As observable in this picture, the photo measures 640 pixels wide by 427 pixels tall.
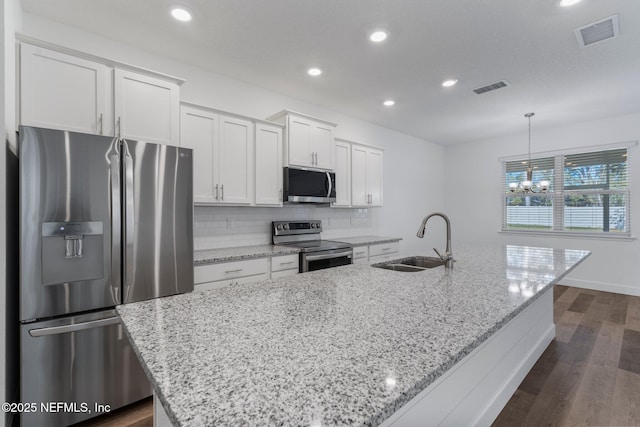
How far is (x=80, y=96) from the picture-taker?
199 cm

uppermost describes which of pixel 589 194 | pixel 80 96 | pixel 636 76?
pixel 636 76

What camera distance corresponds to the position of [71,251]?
1744 millimetres

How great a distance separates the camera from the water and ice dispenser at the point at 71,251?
1.68m

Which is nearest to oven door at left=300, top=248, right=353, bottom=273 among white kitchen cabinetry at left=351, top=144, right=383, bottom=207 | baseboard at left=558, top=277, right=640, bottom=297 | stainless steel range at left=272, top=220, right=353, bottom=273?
stainless steel range at left=272, top=220, right=353, bottom=273

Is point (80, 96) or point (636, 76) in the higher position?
point (636, 76)

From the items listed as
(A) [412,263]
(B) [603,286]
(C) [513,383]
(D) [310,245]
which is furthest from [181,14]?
(B) [603,286]

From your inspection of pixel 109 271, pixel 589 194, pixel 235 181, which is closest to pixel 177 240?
pixel 109 271

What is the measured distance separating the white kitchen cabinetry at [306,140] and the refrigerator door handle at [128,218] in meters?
1.63

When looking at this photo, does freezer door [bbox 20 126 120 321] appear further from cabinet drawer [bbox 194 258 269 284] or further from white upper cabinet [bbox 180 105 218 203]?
white upper cabinet [bbox 180 105 218 203]

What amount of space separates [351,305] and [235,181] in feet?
6.87

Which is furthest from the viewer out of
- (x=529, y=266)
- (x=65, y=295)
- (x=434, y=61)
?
(x=434, y=61)

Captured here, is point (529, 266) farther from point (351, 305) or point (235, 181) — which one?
point (235, 181)

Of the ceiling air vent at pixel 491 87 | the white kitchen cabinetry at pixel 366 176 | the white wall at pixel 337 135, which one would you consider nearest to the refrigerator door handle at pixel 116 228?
the white wall at pixel 337 135

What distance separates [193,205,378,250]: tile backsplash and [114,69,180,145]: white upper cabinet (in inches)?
35.8
